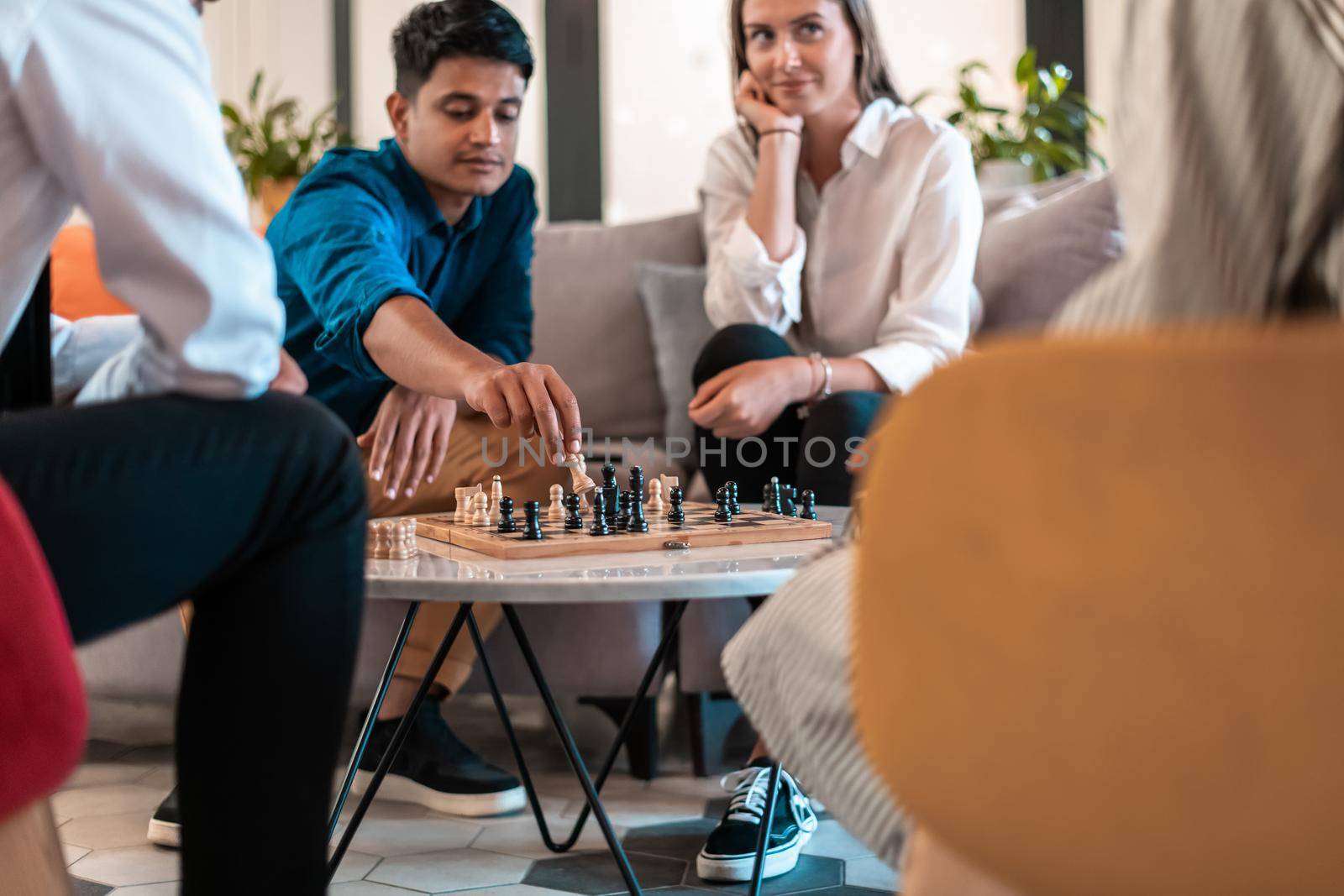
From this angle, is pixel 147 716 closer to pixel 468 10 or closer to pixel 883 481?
pixel 468 10

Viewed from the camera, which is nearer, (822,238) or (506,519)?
(506,519)

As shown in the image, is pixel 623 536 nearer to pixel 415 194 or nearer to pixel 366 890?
pixel 366 890

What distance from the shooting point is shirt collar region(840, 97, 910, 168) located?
269cm

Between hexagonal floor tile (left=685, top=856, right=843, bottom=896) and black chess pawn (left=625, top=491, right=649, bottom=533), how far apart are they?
512 mm

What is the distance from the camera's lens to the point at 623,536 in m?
1.64

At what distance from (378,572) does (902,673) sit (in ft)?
2.54

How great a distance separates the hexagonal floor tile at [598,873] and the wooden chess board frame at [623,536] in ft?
1.64

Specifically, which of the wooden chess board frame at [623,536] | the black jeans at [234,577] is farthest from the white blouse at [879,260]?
the black jeans at [234,577]

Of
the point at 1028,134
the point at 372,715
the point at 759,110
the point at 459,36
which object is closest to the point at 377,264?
the point at 459,36

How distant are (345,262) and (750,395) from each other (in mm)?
716

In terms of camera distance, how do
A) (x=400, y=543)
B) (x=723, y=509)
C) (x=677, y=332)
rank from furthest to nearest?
1. (x=677, y=332)
2. (x=723, y=509)
3. (x=400, y=543)

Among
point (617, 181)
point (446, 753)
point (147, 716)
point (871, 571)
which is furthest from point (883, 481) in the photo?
point (617, 181)

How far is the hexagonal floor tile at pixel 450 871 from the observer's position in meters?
1.79

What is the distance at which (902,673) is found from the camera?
2.61 feet
